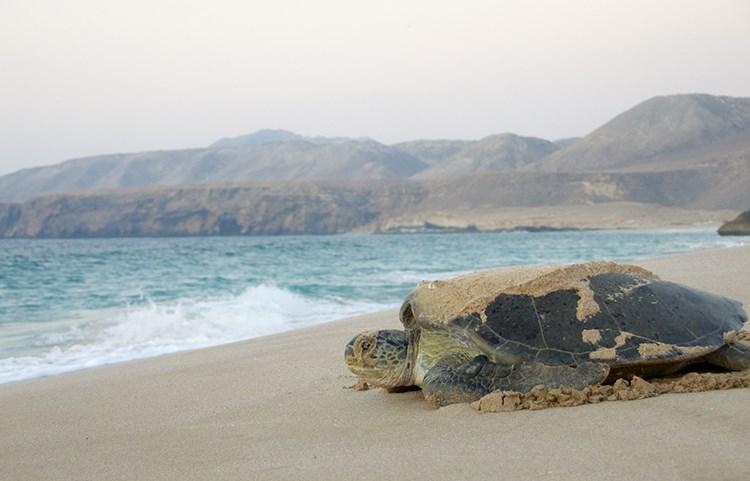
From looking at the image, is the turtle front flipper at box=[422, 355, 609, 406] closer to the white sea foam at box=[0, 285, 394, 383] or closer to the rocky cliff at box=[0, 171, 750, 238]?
the white sea foam at box=[0, 285, 394, 383]

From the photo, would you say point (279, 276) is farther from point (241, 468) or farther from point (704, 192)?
point (704, 192)

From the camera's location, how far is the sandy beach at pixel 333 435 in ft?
8.76

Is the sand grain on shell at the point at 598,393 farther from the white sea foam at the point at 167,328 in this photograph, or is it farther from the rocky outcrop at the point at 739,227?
the rocky outcrop at the point at 739,227

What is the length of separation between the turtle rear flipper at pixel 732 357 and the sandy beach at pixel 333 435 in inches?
15.2

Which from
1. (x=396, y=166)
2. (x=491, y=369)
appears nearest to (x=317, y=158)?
(x=396, y=166)

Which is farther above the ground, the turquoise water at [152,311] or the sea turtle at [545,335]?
the sea turtle at [545,335]

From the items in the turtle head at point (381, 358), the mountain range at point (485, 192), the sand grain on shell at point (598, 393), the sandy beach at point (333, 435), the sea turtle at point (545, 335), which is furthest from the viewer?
the mountain range at point (485, 192)

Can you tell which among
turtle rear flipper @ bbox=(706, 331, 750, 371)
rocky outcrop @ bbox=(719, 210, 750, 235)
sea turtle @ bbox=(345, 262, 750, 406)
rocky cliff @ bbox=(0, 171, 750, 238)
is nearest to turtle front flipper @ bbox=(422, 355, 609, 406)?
sea turtle @ bbox=(345, 262, 750, 406)

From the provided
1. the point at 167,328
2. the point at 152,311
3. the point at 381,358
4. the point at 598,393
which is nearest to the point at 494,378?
the point at 598,393

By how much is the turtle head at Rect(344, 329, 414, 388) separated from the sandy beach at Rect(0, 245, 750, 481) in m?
0.15

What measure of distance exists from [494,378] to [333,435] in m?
0.92

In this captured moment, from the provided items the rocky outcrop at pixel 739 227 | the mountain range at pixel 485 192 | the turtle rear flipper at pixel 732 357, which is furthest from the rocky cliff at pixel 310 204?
the turtle rear flipper at pixel 732 357

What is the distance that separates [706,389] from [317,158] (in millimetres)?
178331

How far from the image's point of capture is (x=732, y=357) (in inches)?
152
